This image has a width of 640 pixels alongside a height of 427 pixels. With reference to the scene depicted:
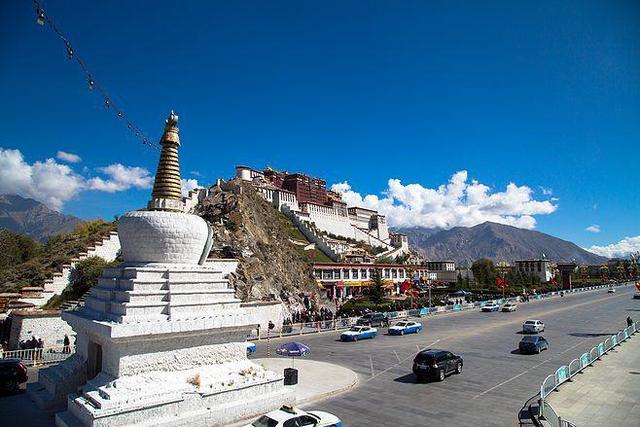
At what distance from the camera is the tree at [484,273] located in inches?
3636

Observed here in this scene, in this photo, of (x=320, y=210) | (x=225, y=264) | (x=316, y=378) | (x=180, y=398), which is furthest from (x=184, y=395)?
(x=320, y=210)

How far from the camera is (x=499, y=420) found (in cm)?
1427

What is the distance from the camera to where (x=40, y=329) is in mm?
26906

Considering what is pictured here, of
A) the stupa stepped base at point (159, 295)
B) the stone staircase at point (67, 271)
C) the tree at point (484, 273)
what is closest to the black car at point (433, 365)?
the stupa stepped base at point (159, 295)

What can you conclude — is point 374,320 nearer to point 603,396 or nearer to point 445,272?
point 603,396

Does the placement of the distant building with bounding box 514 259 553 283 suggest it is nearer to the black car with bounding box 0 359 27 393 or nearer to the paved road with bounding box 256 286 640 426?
the paved road with bounding box 256 286 640 426

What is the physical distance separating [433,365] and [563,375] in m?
5.74

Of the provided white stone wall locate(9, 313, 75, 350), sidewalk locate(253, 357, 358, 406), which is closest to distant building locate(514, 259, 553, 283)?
sidewalk locate(253, 357, 358, 406)

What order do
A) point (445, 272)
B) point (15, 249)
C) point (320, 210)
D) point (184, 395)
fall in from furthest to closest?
A: point (320, 210), point (445, 272), point (15, 249), point (184, 395)

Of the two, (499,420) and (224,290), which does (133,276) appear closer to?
(224,290)

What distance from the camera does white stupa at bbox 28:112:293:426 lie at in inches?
528

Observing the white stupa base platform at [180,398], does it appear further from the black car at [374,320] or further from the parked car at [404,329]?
the black car at [374,320]

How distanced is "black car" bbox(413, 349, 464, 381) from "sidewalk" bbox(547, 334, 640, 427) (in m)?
4.69

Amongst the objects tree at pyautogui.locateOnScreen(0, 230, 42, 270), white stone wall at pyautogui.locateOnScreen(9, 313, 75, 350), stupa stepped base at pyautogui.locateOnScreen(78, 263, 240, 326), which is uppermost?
tree at pyautogui.locateOnScreen(0, 230, 42, 270)
